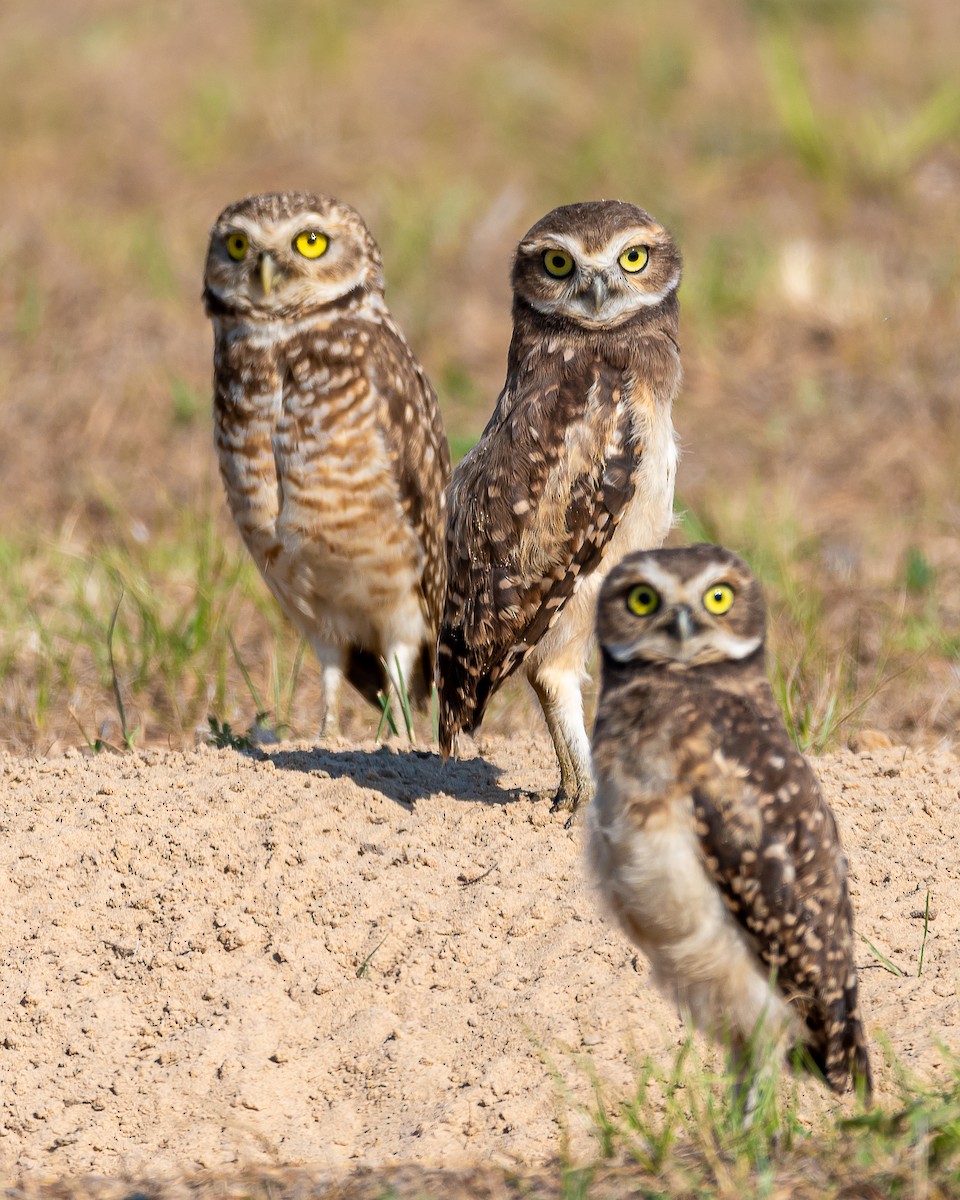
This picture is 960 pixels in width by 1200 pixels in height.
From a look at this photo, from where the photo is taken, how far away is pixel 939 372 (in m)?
9.38

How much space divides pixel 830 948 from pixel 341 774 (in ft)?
5.72

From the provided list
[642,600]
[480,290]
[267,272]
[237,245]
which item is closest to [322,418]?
[267,272]

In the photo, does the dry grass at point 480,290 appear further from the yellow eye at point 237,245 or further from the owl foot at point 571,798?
the yellow eye at point 237,245

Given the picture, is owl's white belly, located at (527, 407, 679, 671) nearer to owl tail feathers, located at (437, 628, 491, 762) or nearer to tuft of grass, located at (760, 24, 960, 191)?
owl tail feathers, located at (437, 628, 491, 762)

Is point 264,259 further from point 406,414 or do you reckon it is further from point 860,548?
point 860,548

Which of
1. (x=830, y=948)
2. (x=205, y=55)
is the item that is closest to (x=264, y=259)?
(x=830, y=948)

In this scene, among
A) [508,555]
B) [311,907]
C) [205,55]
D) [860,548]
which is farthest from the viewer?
[205,55]

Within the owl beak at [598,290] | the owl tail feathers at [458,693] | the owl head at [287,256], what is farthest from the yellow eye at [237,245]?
the owl tail feathers at [458,693]

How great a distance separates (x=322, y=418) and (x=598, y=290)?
123 centimetres

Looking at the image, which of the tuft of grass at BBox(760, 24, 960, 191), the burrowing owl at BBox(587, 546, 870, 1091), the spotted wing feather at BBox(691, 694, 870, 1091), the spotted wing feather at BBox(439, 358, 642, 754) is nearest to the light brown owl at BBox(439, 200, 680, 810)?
the spotted wing feather at BBox(439, 358, 642, 754)

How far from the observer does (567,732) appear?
4586mm

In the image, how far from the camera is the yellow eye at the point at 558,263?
4594 millimetres

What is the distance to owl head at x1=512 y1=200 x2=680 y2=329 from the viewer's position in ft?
14.8

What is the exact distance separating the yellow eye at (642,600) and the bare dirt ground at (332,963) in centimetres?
93
